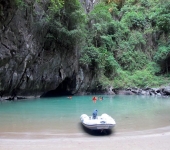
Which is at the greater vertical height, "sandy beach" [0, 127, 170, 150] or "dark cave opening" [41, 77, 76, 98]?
"dark cave opening" [41, 77, 76, 98]

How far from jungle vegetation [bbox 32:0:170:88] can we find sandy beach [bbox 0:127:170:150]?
16.7 meters

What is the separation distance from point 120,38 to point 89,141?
31421 mm

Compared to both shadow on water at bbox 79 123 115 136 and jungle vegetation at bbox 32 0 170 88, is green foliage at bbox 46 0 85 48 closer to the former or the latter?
jungle vegetation at bbox 32 0 170 88

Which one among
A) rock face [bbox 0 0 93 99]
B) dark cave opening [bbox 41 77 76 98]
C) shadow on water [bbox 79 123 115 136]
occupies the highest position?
rock face [bbox 0 0 93 99]

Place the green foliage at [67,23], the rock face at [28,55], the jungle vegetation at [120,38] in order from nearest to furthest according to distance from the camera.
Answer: the rock face at [28,55], the green foliage at [67,23], the jungle vegetation at [120,38]

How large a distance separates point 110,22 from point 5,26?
68.1 ft

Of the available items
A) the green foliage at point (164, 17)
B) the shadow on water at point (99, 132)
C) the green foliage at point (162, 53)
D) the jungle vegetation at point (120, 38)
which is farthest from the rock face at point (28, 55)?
the green foliage at point (164, 17)

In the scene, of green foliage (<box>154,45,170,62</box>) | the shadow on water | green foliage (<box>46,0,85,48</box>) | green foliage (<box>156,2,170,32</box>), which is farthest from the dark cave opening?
the shadow on water

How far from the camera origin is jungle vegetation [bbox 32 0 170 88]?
87.1 ft

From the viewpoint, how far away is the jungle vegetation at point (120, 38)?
87.1 ft

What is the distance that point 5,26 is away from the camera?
20391 mm

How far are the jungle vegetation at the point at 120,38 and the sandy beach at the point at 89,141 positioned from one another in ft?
54.9

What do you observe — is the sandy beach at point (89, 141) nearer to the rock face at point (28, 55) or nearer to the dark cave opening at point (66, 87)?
the rock face at point (28, 55)

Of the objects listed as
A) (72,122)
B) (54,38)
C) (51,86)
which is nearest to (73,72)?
(51,86)
